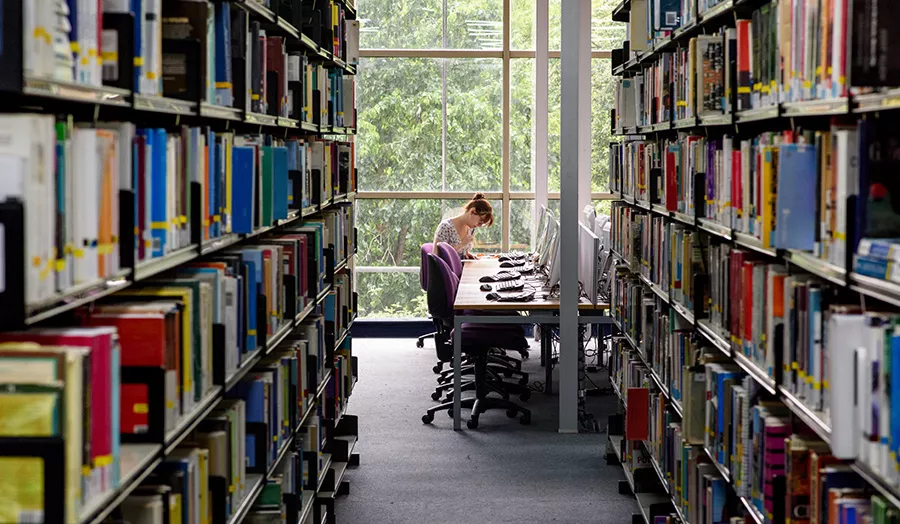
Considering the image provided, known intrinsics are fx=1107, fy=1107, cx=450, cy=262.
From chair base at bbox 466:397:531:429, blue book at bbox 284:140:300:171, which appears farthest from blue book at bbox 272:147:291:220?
chair base at bbox 466:397:531:429

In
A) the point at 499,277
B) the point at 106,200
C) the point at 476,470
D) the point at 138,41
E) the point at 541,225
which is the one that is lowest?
the point at 476,470

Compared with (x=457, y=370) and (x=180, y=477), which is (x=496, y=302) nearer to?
(x=457, y=370)

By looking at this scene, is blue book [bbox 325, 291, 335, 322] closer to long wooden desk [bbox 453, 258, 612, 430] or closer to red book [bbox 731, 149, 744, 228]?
long wooden desk [bbox 453, 258, 612, 430]

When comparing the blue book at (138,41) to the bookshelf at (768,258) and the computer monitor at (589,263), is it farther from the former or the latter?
the computer monitor at (589,263)

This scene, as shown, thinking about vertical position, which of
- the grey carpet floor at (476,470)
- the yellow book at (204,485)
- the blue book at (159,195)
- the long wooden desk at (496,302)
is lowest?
the grey carpet floor at (476,470)

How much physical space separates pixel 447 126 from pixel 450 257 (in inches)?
87.1

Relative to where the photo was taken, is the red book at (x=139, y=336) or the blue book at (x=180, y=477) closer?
the red book at (x=139, y=336)

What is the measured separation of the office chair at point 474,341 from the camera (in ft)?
22.3

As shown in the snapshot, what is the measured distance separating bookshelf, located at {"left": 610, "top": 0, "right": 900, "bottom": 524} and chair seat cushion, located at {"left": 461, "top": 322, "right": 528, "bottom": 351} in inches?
68.7

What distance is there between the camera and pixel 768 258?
10.4ft

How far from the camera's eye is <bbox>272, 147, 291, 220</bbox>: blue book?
3.63m

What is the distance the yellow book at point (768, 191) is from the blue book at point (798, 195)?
8.4 inches

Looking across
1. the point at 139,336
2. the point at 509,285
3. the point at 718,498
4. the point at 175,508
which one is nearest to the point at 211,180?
the point at 139,336

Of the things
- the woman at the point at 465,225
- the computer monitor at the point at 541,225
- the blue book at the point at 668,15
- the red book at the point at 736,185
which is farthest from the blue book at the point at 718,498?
the woman at the point at 465,225
